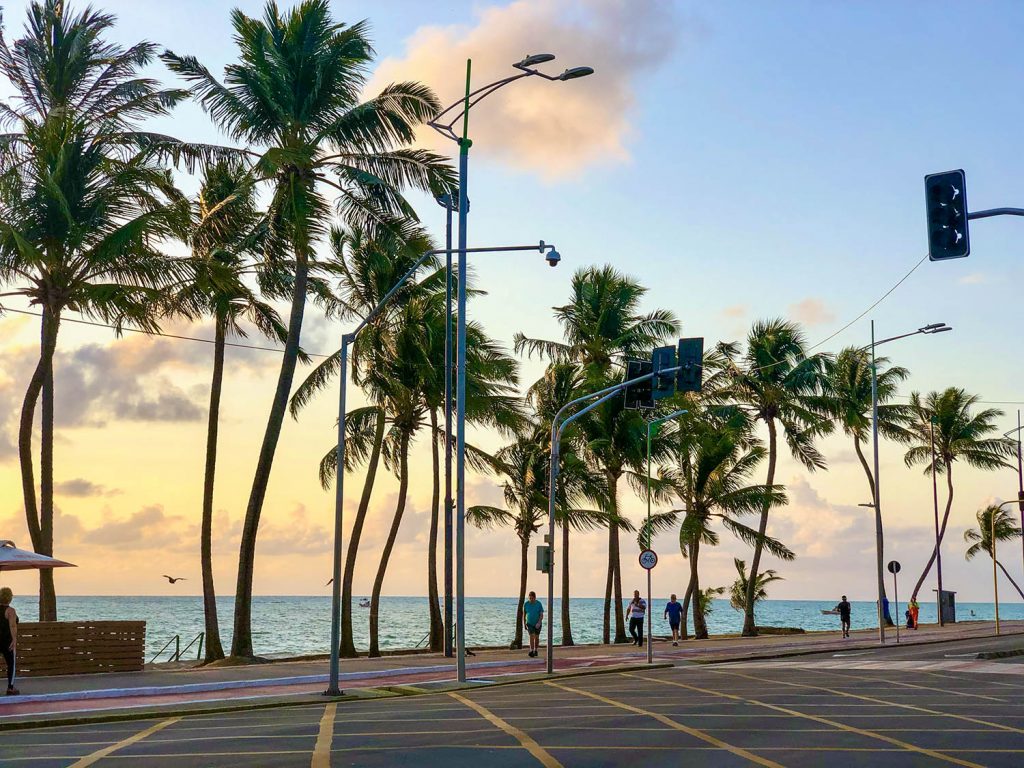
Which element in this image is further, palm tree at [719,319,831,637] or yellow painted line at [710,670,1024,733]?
palm tree at [719,319,831,637]

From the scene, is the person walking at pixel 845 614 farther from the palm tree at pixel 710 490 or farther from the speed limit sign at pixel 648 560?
the speed limit sign at pixel 648 560

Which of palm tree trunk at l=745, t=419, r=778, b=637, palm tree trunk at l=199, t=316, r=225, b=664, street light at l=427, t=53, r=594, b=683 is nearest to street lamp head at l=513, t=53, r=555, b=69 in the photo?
street light at l=427, t=53, r=594, b=683

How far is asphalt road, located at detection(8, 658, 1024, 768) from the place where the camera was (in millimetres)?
12781

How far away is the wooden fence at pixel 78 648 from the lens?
79.9 ft

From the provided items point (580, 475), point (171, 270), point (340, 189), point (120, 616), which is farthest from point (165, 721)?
point (120, 616)

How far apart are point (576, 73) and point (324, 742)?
14929 mm

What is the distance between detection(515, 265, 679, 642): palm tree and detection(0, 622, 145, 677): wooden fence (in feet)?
74.0

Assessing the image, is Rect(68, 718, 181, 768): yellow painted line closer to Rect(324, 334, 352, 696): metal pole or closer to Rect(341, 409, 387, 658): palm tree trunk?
Rect(324, 334, 352, 696): metal pole

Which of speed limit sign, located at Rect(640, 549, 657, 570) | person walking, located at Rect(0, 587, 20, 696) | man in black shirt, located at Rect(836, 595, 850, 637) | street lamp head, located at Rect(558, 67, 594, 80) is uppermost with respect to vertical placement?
street lamp head, located at Rect(558, 67, 594, 80)

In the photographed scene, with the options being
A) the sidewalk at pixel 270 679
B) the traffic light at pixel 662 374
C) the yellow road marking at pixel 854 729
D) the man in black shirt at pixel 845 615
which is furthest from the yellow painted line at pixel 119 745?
the man in black shirt at pixel 845 615

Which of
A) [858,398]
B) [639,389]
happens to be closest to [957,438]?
[858,398]

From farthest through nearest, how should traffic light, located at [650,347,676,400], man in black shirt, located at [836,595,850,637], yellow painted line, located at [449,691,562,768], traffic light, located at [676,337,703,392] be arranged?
1. man in black shirt, located at [836,595,850,637]
2. traffic light, located at [650,347,676,400]
3. traffic light, located at [676,337,703,392]
4. yellow painted line, located at [449,691,562,768]

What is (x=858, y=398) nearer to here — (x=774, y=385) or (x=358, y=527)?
(x=774, y=385)

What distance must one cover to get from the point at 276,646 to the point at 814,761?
7034 centimetres
